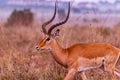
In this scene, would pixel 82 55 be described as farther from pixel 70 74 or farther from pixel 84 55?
pixel 70 74

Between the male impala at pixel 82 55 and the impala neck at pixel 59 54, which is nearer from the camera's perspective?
the male impala at pixel 82 55

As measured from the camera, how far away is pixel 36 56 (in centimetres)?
1159

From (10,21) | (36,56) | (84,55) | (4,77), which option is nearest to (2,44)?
(36,56)

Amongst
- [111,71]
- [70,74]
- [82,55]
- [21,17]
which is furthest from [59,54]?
[21,17]

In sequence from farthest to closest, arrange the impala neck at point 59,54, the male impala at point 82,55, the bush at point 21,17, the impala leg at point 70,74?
1. the bush at point 21,17
2. the impala neck at point 59,54
3. the male impala at point 82,55
4. the impala leg at point 70,74

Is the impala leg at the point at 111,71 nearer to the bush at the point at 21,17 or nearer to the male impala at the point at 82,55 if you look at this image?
the male impala at the point at 82,55

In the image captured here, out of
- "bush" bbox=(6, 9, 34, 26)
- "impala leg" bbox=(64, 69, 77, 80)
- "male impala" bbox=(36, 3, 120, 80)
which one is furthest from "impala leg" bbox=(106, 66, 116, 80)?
"bush" bbox=(6, 9, 34, 26)

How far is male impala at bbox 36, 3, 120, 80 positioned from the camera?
908 centimetres

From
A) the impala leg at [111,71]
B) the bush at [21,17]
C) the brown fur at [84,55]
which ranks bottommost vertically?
the bush at [21,17]

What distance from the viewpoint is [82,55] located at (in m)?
9.16

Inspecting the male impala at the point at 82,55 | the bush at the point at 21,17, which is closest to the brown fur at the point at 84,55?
the male impala at the point at 82,55

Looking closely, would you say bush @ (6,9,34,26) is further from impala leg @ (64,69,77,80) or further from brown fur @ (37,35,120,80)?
impala leg @ (64,69,77,80)

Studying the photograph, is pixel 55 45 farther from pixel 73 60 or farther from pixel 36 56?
pixel 36 56

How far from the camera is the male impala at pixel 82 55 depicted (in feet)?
29.8
